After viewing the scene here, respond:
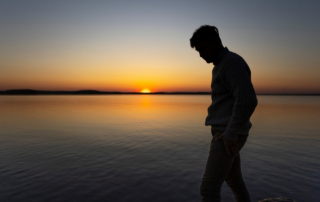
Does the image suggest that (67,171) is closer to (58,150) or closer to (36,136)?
(58,150)

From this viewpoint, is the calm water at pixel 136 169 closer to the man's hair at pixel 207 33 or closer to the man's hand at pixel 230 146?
the man's hand at pixel 230 146

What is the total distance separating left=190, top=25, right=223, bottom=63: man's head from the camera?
2.43 m

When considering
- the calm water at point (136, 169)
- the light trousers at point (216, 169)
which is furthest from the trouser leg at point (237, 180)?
the calm water at point (136, 169)

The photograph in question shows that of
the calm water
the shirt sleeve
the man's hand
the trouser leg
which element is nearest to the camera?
the shirt sleeve

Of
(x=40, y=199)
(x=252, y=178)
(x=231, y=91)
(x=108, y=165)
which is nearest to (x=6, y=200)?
(x=40, y=199)

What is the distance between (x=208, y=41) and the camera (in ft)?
8.05

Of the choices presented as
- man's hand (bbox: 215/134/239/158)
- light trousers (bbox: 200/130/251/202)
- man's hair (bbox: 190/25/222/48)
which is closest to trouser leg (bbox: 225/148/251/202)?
light trousers (bbox: 200/130/251/202)

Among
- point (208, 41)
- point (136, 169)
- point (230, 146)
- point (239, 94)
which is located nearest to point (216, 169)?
point (230, 146)

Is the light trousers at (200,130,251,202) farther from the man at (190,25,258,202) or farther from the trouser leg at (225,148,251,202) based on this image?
the trouser leg at (225,148,251,202)

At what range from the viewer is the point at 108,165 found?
7.18 m

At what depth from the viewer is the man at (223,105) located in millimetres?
2203

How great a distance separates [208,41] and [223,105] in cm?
70

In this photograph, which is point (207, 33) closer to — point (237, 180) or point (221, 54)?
point (221, 54)

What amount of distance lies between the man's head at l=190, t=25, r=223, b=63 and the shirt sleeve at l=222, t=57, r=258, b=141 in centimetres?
26
